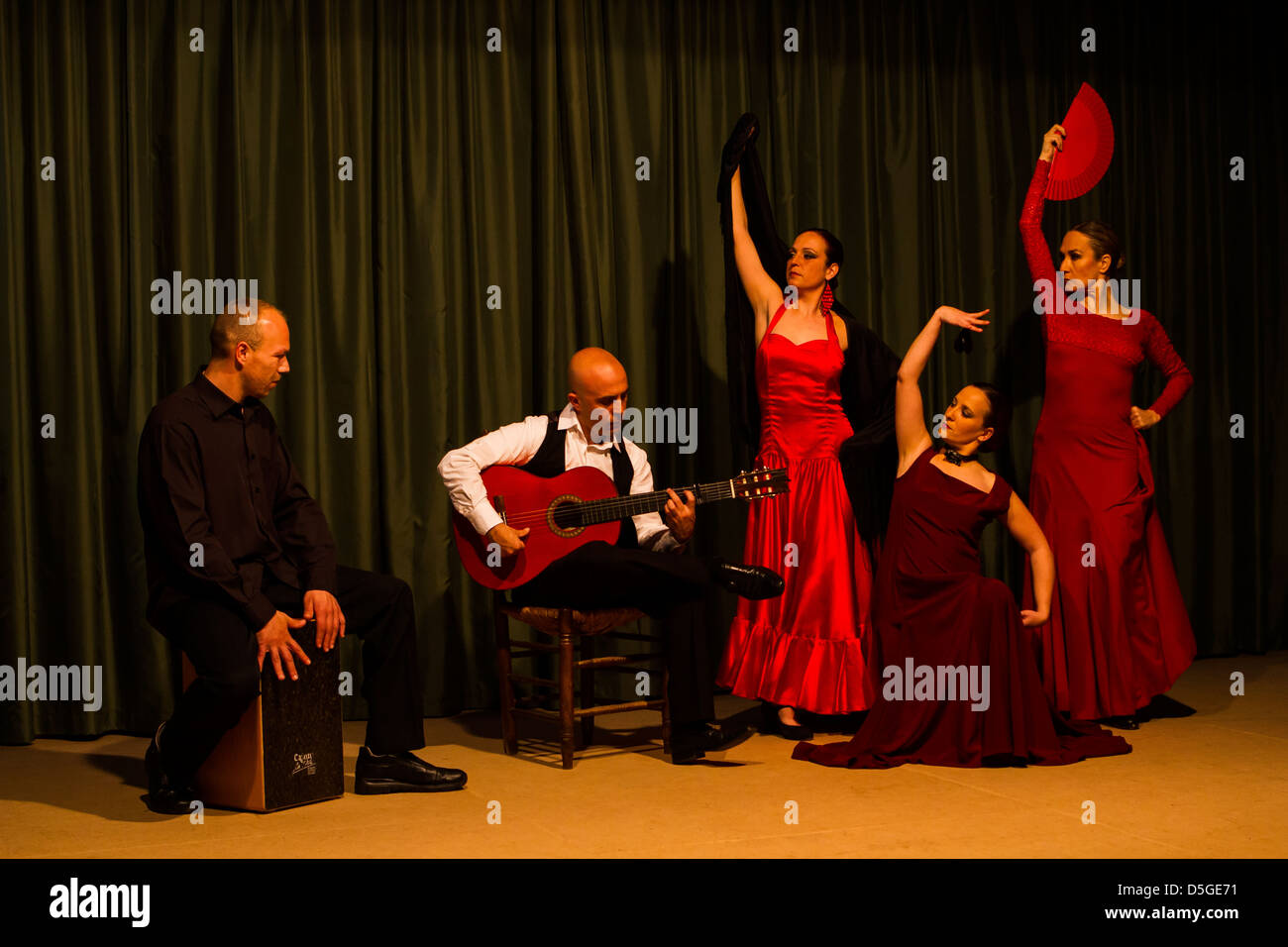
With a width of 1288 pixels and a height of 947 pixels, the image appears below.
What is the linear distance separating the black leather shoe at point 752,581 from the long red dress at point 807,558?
36cm

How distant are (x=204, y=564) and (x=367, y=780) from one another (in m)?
0.73

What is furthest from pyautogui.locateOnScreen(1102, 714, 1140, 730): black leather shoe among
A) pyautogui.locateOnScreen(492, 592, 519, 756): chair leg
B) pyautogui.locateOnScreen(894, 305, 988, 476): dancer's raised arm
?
pyautogui.locateOnScreen(492, 592, 519, 756): chair leg

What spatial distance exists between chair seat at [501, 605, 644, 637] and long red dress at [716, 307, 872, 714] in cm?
54

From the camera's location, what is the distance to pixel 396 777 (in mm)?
3516

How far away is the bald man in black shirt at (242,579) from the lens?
10.6ft

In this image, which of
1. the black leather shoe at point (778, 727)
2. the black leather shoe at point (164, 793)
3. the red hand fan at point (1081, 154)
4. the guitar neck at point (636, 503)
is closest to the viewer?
the black leather shoe at point (164, 793)

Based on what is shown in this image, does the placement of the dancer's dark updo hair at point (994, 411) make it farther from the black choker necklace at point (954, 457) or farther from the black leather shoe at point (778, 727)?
the black leather shoe at point (778, 727)

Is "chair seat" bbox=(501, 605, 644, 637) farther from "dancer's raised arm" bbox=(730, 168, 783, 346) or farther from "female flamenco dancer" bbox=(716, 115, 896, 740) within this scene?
"dancer's raised arm" bbox=(730, 168, 783, 346)

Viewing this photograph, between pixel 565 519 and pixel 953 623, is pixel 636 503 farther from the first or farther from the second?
pixel 953 623

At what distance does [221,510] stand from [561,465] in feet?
3.32

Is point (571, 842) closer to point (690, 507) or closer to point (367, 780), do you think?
point (367, 780)

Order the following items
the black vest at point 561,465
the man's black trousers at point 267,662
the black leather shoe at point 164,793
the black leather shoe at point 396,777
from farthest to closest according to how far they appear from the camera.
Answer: the black vest at point 561,465 → the black leather shoe at point 396,777 → the black leather shoe at point 164,793 → the man's black trousers at point 267,662

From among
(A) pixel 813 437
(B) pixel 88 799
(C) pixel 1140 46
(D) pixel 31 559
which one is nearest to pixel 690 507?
(A) pixel 813 437

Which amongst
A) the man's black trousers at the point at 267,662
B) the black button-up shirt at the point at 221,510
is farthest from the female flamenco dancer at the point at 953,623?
the black button-up shirt at the point at 221,510
